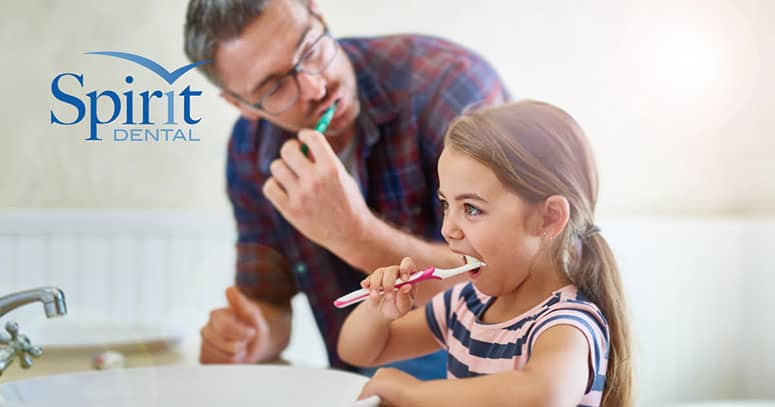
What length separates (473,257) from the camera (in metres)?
0.91

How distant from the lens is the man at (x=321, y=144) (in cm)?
104

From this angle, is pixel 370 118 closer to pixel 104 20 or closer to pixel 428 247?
pixel 428 247

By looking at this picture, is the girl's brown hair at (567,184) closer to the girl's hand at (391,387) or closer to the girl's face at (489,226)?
the girl's face at (489,226)

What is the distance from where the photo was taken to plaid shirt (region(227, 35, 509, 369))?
3.49 feet

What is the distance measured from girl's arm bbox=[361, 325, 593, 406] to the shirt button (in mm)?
315

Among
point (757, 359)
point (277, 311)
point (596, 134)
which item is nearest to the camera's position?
point (596, 134)

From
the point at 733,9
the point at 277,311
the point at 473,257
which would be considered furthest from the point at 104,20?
the point at 733,9

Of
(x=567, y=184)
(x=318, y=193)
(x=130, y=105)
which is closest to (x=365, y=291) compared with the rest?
Result: (x=318, y=193)

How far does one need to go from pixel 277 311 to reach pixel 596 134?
485mm

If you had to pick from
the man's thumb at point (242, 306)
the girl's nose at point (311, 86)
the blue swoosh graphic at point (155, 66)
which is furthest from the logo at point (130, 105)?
the man's thumb at point (242, 306)

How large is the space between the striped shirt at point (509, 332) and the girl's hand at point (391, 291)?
0.20ft

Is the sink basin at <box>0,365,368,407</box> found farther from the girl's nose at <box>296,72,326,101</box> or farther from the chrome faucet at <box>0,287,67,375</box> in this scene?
the girl's nose at <box>296,72,326,101</box>

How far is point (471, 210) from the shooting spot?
902 millimetres

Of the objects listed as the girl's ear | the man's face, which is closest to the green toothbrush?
the man's face
